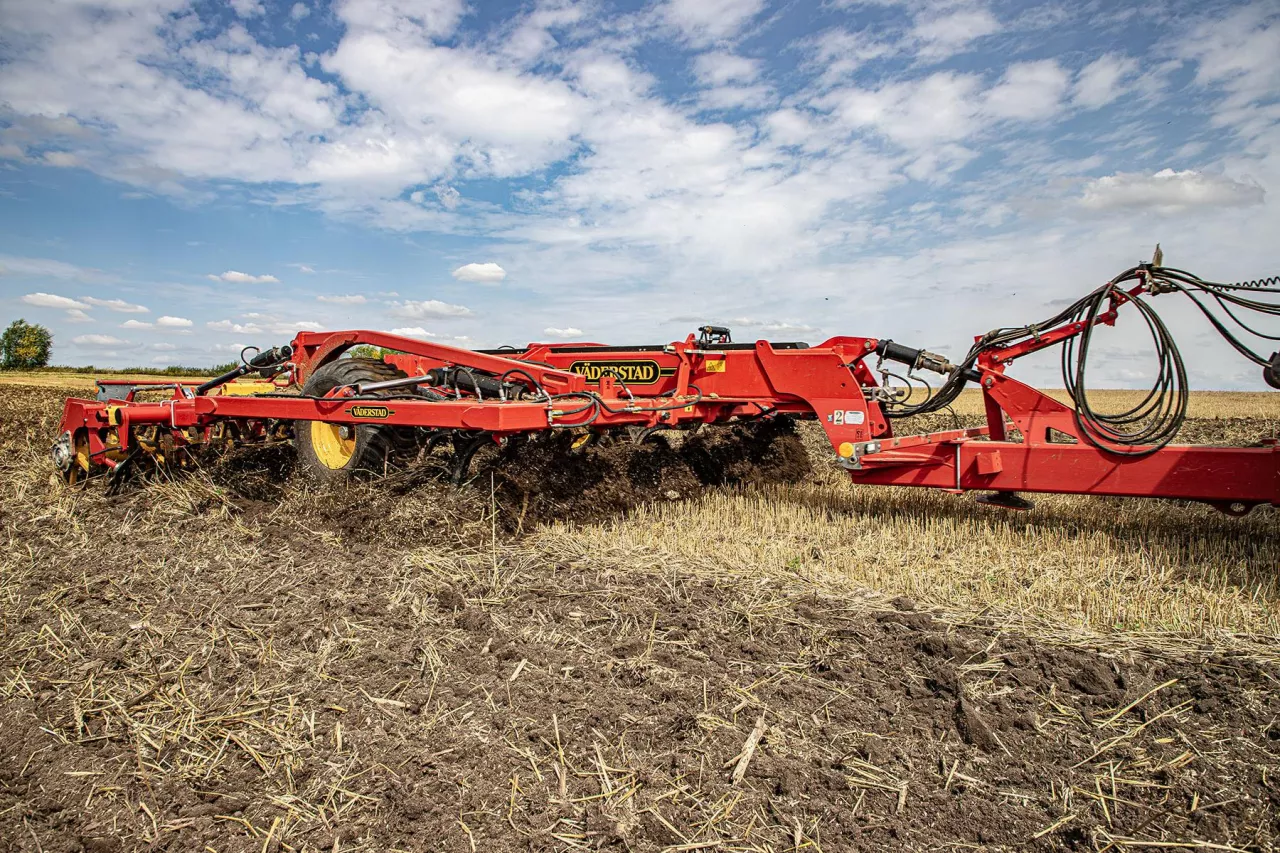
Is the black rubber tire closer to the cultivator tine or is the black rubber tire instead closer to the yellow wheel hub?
the yellow wheel hub

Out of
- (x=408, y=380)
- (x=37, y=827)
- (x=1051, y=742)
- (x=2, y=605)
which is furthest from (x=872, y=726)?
(x=2, y=605)

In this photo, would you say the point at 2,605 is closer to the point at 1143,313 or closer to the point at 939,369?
the point at 939,369

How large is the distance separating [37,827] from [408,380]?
3843 millimetres

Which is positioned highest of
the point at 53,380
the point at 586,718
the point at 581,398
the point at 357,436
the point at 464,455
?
the point at 53,380

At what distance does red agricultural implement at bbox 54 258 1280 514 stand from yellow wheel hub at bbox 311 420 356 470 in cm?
2

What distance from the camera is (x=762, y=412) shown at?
6.72 metres

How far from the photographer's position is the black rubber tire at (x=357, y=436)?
247 inches

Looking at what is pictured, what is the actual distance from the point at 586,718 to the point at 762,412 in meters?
3.99

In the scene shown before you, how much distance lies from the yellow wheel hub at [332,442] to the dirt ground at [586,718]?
1991 mm

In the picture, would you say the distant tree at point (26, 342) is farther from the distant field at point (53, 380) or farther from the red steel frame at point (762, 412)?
the red steel frame at point (762, 412)

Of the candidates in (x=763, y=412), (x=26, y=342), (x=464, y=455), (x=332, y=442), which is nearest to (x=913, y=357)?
(x=763, y=412)

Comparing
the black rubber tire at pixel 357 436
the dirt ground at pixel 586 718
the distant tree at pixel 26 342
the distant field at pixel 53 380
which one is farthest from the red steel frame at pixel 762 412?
Result: the distant tree at pixel 26 342

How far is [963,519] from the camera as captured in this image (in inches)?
244

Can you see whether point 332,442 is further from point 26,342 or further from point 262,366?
point 26,342
